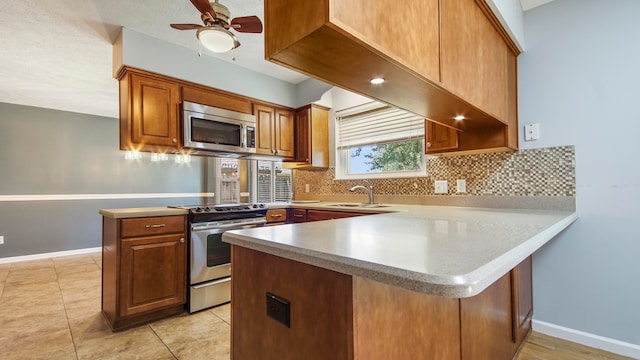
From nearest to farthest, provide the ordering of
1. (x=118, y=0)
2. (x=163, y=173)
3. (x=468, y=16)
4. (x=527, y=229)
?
(x=527, y=229), (x=468, y=16), (x=118, y=0), (x=163, y=173)

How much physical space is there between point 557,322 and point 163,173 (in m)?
5.95

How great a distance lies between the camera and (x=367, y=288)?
2.45 ft

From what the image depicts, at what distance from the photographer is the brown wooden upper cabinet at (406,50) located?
2.96ft

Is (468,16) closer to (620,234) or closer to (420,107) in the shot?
(420,107)

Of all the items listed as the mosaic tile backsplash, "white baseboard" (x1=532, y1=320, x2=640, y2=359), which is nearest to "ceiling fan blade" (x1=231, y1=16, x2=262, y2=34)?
the mosaic tile backsplash

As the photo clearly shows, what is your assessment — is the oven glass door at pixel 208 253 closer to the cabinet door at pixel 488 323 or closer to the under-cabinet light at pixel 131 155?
the cabinet door at pixel 488 323

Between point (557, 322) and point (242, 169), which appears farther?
point (242, 169)

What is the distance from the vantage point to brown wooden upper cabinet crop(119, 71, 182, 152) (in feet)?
8.44

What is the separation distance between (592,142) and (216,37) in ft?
8.62

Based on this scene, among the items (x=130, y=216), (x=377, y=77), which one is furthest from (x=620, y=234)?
(x=130, y=216)

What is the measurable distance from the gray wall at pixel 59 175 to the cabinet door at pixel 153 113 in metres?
3.14

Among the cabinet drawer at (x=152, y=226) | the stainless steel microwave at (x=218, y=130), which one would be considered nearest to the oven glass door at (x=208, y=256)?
the cabinet drawer at (x=152, y=226)

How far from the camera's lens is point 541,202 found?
2070 mm

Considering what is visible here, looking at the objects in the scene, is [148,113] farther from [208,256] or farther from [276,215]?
[276,215]
